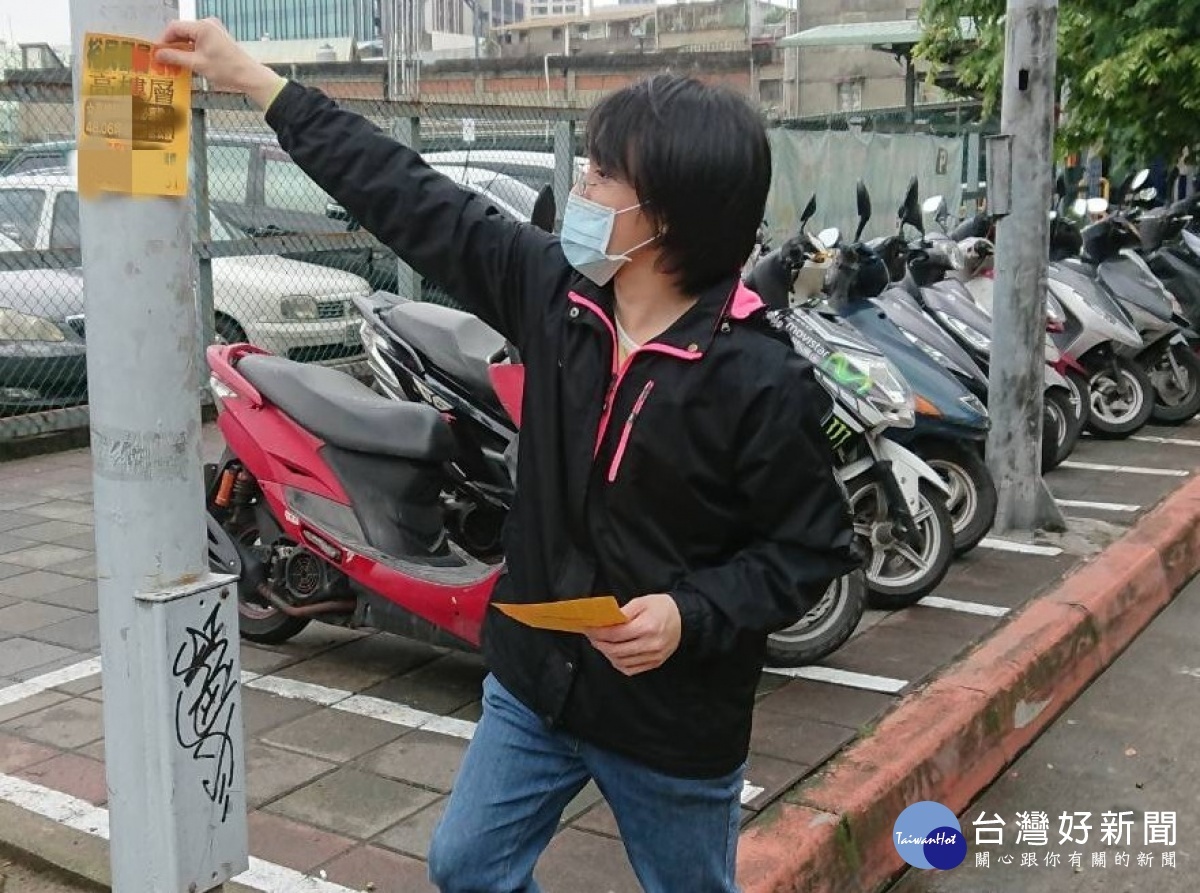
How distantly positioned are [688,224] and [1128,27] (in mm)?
9261

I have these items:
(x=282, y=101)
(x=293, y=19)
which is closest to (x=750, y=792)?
(x=282, y=101)

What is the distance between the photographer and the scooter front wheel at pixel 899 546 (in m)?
4.93

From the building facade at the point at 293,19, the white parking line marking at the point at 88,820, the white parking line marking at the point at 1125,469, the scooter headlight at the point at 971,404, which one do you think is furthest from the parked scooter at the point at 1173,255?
the building facade at the point at 293,19

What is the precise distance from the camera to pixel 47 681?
4.29 metres

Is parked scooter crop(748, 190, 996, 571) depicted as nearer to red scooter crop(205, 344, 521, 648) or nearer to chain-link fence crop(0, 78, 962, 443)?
red scooter crop(205, 344, 521, 648)

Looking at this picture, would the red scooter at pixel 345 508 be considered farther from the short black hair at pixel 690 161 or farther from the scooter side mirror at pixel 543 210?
the short black hair at pixel 690 161

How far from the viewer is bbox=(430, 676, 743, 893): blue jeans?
2123 millimetres

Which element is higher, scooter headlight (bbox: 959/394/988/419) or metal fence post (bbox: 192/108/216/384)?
metal fence post (bbox: 192/108/216/384)

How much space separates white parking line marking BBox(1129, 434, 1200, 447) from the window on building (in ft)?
109

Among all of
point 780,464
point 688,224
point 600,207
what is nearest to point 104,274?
point 600,207

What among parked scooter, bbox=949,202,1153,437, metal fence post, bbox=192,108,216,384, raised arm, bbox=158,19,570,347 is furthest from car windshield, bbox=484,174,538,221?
raised arm, bbox=158,19,570,347

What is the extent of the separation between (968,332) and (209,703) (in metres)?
5.12

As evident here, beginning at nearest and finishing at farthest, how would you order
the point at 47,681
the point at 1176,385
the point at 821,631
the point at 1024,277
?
the point at 47,681 < the point at 821,631 < the point at 1024,277 < the point at 1176,385

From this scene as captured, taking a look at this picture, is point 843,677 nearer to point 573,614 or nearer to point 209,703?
point 209,703
